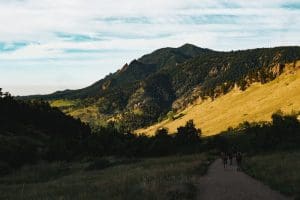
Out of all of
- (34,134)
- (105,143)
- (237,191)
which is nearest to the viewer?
(237,191)

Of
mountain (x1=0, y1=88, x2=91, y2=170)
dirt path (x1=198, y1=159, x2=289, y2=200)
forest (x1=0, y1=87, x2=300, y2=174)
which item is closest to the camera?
dirt path (x1=198, y1=159, x2=289, y2=200)

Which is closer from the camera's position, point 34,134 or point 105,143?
point 105,143

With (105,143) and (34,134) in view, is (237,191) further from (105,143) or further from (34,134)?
(34,134)

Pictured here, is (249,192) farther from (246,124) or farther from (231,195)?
(246,124)

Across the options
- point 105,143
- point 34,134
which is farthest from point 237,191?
point 34,134

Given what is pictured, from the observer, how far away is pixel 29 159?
A: 7856 cm

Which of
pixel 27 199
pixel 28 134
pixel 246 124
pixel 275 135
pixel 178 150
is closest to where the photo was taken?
pixel 27 199

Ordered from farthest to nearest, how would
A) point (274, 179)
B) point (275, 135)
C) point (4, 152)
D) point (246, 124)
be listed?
point (246, 124), point (275, 135), point (4, 152), point (274, 179)

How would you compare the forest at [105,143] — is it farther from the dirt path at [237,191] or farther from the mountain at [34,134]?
the dirt path at [237,191]

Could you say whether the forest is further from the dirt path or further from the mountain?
the dirt path

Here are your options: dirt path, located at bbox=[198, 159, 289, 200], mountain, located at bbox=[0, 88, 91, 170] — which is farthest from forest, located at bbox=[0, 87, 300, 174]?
dirt path, located at bbox=[198, 159, 289, 200]

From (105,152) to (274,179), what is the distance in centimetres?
6618

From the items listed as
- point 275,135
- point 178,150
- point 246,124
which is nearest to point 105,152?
point 178,150

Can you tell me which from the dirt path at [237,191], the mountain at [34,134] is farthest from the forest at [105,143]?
the dirt path at [237,191]
